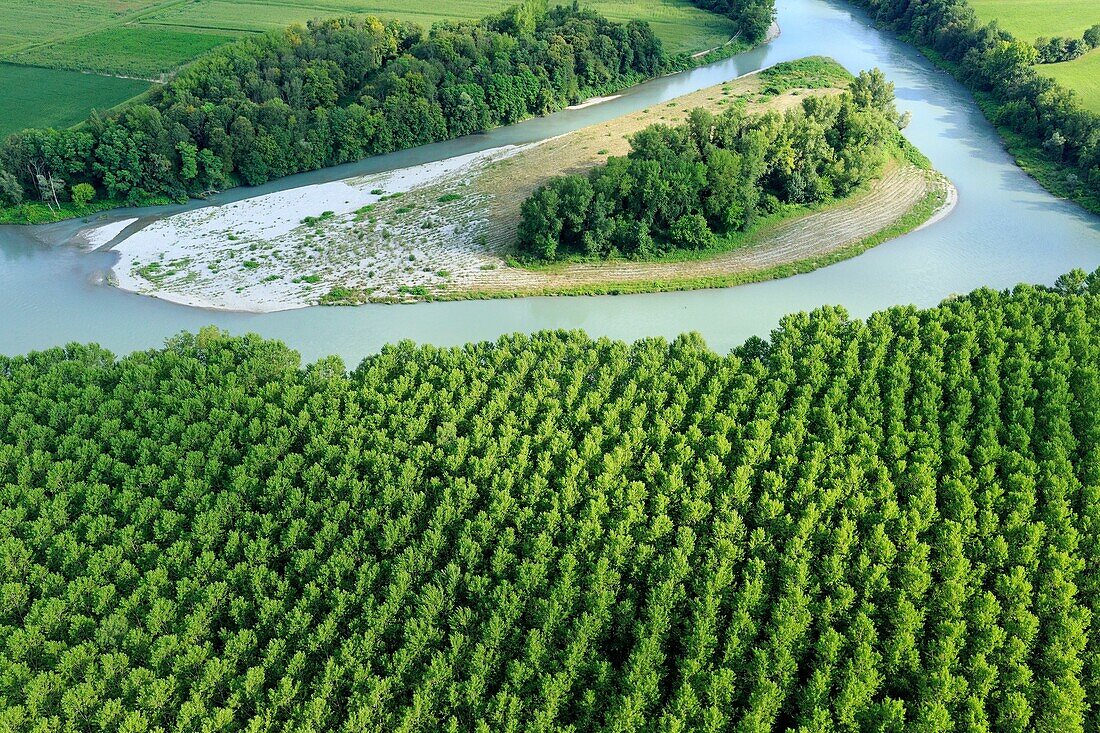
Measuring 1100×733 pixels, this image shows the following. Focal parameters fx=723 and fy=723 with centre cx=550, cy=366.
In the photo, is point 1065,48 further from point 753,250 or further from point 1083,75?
point 753,250

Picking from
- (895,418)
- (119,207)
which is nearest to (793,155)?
(895,418)

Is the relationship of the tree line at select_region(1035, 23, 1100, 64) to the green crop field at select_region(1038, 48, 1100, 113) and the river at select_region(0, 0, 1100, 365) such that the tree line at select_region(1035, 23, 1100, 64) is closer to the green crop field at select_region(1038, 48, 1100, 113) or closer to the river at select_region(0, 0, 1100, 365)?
the green crop field at select_region(1038, 48, 1100, 113)

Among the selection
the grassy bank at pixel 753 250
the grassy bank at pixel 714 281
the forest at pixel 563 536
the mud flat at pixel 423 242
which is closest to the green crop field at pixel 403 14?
the mud flat at pixel 423 242

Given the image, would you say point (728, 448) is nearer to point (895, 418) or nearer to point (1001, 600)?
point (895, 418)

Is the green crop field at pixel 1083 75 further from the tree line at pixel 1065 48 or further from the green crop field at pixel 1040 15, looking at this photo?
the green crop field at pixel 1040 15

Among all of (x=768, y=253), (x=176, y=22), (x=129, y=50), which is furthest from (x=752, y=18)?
(x=129, y=50)
